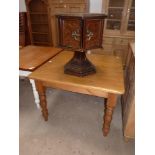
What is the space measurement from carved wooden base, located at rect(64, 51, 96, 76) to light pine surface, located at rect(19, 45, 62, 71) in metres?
0.37

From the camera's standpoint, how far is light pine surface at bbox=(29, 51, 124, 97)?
1127 mm

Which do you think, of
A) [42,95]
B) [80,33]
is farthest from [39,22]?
[80,33]

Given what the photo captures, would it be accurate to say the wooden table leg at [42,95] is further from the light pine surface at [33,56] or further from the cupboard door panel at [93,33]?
the cupboard door panel at [93,33]

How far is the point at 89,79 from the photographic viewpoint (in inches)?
47.7

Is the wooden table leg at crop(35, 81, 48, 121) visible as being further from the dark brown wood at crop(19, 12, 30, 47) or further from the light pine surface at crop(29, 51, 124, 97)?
the dark brown wood at crop(19, 12, 30, 47)

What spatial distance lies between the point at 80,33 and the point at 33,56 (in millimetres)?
766

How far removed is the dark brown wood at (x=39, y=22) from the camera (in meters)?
2.84

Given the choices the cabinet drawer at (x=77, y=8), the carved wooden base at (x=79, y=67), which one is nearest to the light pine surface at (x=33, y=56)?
the carved wooden base at (x=79, y=67)
